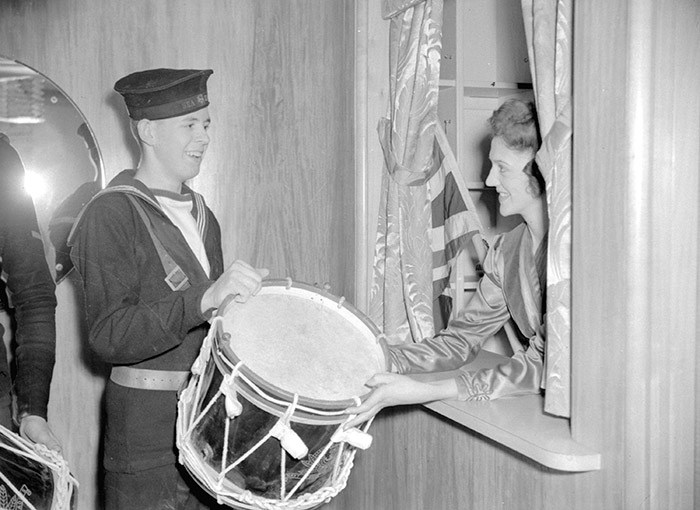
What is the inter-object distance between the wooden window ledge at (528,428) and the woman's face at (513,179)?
1.69 feet

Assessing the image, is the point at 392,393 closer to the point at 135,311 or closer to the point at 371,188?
the point at 135,311

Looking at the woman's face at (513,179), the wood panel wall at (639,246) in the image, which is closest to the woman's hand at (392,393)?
the wood panel wall at (639,246)

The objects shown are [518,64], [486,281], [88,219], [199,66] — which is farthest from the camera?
[518,64]

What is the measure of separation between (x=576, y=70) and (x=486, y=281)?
2.76ft

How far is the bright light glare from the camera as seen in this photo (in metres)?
2.60

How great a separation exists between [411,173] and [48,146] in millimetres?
1237

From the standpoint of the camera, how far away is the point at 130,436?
187 centimetres

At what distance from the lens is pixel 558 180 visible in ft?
5.22

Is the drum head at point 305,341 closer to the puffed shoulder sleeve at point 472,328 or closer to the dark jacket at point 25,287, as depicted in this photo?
the puffed shoulder sleeve at point 472,328

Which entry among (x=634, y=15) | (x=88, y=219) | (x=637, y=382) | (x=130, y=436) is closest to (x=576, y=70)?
(x=634, y=15)

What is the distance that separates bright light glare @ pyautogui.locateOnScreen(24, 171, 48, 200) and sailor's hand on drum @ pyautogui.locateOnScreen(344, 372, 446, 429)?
156 cm

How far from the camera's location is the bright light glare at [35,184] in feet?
8.52

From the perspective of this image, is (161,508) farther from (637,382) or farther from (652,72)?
(652,72)

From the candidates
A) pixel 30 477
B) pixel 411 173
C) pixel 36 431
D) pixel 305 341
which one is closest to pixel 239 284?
pixel 305 341
